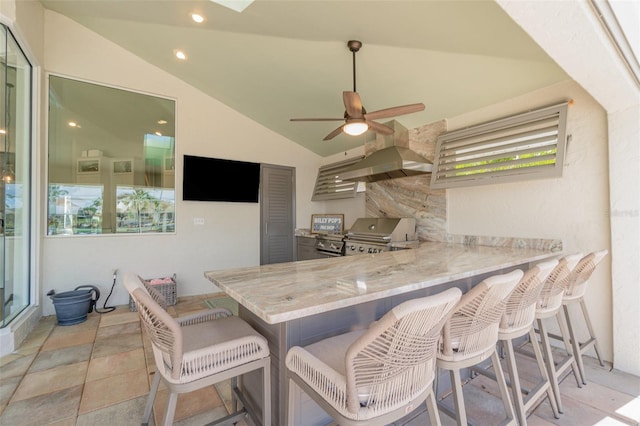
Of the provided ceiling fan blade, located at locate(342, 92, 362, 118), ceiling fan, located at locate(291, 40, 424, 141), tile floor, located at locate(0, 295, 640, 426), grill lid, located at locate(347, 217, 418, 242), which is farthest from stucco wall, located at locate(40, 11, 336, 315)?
ceiling fan blade, located at locate(342, 92, 362, 118)

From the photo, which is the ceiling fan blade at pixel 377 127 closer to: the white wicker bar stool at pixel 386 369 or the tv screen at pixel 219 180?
the white wicker bar stool at pixel 386 369

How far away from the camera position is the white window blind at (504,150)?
257 centimetres

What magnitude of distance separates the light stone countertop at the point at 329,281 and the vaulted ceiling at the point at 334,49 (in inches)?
69.3

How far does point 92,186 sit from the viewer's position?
3701 millimetres

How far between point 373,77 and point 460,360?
2829 millimetres

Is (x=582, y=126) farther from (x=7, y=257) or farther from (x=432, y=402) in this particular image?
(x=7, y=257)

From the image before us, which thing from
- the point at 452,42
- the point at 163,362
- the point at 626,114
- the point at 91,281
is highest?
the point at 452,42

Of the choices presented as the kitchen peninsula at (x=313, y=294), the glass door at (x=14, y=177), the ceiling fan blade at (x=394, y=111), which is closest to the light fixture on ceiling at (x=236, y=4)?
the ceiling fan blade at (x=394, y=111)

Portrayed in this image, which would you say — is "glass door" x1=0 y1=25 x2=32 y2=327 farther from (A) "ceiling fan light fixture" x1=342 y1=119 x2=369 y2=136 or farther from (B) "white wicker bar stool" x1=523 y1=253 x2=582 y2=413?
(B) "white wicker bar stool" x1=523 y1=253 x2=582 y2=413

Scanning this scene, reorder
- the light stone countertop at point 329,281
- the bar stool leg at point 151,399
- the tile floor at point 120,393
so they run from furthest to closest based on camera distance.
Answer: the tile floor at point 120,393
the bar stool leg at point 151,399
the light stone countertop at point 329,281

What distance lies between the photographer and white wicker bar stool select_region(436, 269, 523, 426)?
1.21 m

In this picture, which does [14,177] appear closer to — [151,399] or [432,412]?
[151,399]

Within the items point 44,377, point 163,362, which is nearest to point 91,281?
point 44,377

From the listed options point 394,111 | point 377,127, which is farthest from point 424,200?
point 394,111
